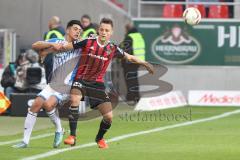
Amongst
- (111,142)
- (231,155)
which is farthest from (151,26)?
(231,155)

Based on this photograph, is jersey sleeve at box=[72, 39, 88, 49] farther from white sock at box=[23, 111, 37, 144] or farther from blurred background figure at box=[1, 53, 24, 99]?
blurred background figure at box=[1, 53, 24, 99]

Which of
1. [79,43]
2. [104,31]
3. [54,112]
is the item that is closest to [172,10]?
[54,112]

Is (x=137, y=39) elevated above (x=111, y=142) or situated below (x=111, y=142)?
above

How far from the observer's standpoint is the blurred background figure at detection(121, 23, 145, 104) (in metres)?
26.2

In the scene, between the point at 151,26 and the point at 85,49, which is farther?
the point at 151,26

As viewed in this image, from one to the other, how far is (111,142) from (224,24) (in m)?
13.5

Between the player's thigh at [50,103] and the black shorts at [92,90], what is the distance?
1.51ft

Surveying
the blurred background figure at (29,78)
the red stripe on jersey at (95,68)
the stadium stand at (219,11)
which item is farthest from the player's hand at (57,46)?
the stadium stand at (219,11)

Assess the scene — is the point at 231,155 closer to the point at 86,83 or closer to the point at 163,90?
the point at 86,83

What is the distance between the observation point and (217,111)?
2398 cm

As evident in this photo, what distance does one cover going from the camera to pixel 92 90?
14.6 meters

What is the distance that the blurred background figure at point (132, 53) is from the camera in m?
26.2

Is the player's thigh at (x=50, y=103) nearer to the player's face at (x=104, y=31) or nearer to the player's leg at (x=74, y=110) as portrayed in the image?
the player's leg at (x=74, y=110)

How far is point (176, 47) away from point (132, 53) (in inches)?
110
